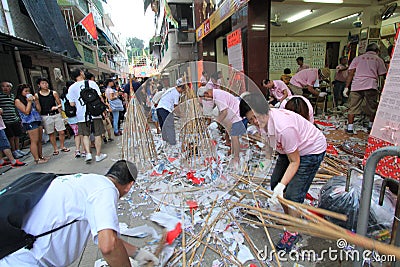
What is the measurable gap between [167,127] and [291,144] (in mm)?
2209

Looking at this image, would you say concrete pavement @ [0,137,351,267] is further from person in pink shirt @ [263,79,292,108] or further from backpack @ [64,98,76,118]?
person in pink shirt @ [263,79,292,108]

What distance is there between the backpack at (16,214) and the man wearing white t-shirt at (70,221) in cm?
3

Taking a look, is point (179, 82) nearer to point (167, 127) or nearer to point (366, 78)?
point (167, 127)

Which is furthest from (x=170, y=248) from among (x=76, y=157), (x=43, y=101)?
(x=43, y=101)

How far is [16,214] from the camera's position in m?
0.95

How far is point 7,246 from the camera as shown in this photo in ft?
3.15

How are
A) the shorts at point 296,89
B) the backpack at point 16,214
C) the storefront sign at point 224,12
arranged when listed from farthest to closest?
the shorts at point 296,89 < the storefront sign at point 224,12 < the backpack at point 16,214

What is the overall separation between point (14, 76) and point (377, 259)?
8.09 m

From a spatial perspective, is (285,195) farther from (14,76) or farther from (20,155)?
(14,76)

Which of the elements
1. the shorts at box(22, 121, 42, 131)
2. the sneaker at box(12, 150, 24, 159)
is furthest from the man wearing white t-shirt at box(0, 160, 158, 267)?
the sneaker at box(12, 150, 24, 159)

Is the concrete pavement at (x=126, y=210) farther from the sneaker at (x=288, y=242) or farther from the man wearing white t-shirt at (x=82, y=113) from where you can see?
the man wearing white t-shirt at (x=82, y=113)

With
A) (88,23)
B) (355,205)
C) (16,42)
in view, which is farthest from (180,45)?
(355,205)

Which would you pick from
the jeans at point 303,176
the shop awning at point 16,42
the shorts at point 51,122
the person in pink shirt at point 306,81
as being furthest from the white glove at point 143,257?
the person in pink shirt at point 306,81

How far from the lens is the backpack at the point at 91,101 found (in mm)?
3723
